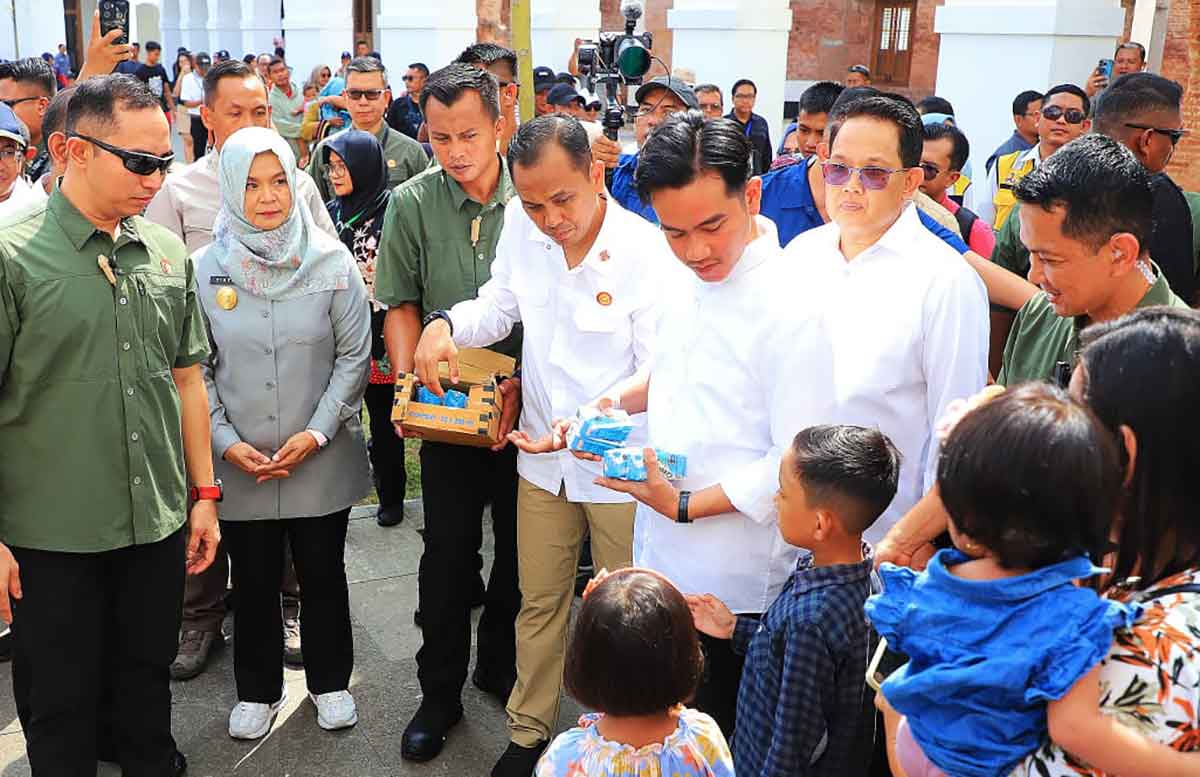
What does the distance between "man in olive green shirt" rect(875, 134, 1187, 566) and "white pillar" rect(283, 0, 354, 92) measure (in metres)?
16.7

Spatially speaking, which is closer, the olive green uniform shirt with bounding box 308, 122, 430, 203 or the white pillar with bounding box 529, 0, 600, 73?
the olive green uniform shirt with bounding box 308, 122, 430, 203

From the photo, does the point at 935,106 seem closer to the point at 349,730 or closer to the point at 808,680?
the point at 349,730

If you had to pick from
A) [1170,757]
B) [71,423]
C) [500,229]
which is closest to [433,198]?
[500,229]

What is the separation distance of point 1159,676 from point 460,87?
9.16 feet

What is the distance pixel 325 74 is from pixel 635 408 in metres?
13.8

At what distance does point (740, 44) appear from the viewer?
10.3 metres

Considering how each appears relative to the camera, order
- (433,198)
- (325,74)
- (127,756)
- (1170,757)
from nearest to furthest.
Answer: (1170,757)
(127,756)
(433,198)
(325,74)

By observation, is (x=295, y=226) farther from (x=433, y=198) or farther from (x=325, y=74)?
(x=325, y=74)

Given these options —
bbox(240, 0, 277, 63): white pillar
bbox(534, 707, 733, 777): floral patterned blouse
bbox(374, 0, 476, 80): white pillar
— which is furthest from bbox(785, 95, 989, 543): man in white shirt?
bbox(240, 0, 277, 63): white pillar

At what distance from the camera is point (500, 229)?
3.75 m

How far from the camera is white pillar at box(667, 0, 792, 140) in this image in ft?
33.8

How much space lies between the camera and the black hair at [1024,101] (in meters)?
7.17

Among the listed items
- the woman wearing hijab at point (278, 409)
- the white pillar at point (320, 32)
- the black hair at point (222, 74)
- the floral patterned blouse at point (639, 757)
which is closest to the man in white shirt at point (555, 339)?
the woman wearing hijab at point (278, 409)

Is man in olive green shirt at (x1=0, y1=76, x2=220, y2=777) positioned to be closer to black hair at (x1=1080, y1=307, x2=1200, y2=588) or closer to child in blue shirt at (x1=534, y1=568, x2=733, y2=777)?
child in blue shirt at (x1=534, y1=568, x2=733, y2=777)
